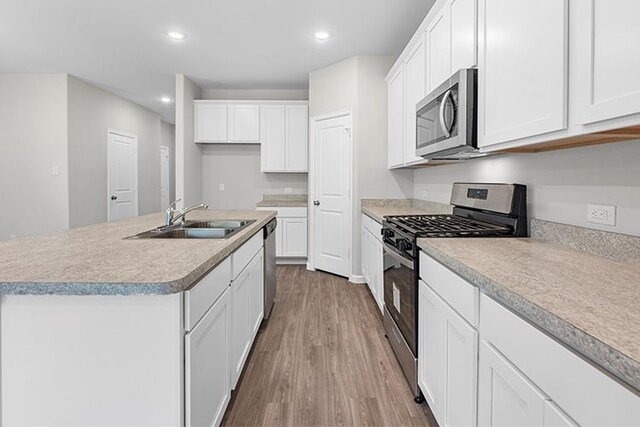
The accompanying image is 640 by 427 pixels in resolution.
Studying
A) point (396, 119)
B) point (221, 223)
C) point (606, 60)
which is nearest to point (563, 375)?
point (606, 60)

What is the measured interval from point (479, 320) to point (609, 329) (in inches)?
19.8

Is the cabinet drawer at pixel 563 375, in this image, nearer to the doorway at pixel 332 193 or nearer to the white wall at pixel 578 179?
the white wall at pixel 578 179

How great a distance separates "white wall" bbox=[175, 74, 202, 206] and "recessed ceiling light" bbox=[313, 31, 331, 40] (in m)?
2.27

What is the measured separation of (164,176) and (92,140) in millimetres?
3250

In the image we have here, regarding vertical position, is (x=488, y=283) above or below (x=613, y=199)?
below

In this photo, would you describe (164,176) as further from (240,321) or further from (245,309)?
(240,321)

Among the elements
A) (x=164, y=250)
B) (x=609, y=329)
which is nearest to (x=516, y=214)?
(x=609, y=329)

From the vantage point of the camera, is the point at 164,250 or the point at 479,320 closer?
the point at 479,320

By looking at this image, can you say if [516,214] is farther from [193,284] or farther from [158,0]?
[158,0]

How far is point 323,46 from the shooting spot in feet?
13.1

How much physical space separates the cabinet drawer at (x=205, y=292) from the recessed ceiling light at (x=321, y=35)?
9.46ft

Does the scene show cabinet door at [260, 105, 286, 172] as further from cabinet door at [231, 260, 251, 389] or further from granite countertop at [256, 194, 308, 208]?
cabinet door at [231, 260, 251, 389]

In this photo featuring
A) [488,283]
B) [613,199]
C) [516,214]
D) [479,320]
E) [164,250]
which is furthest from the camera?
[516,214]

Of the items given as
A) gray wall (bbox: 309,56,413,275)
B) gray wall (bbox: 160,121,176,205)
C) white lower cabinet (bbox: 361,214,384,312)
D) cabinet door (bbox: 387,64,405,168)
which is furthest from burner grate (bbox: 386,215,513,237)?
gray wall (bbox: 160,121,176,205)
